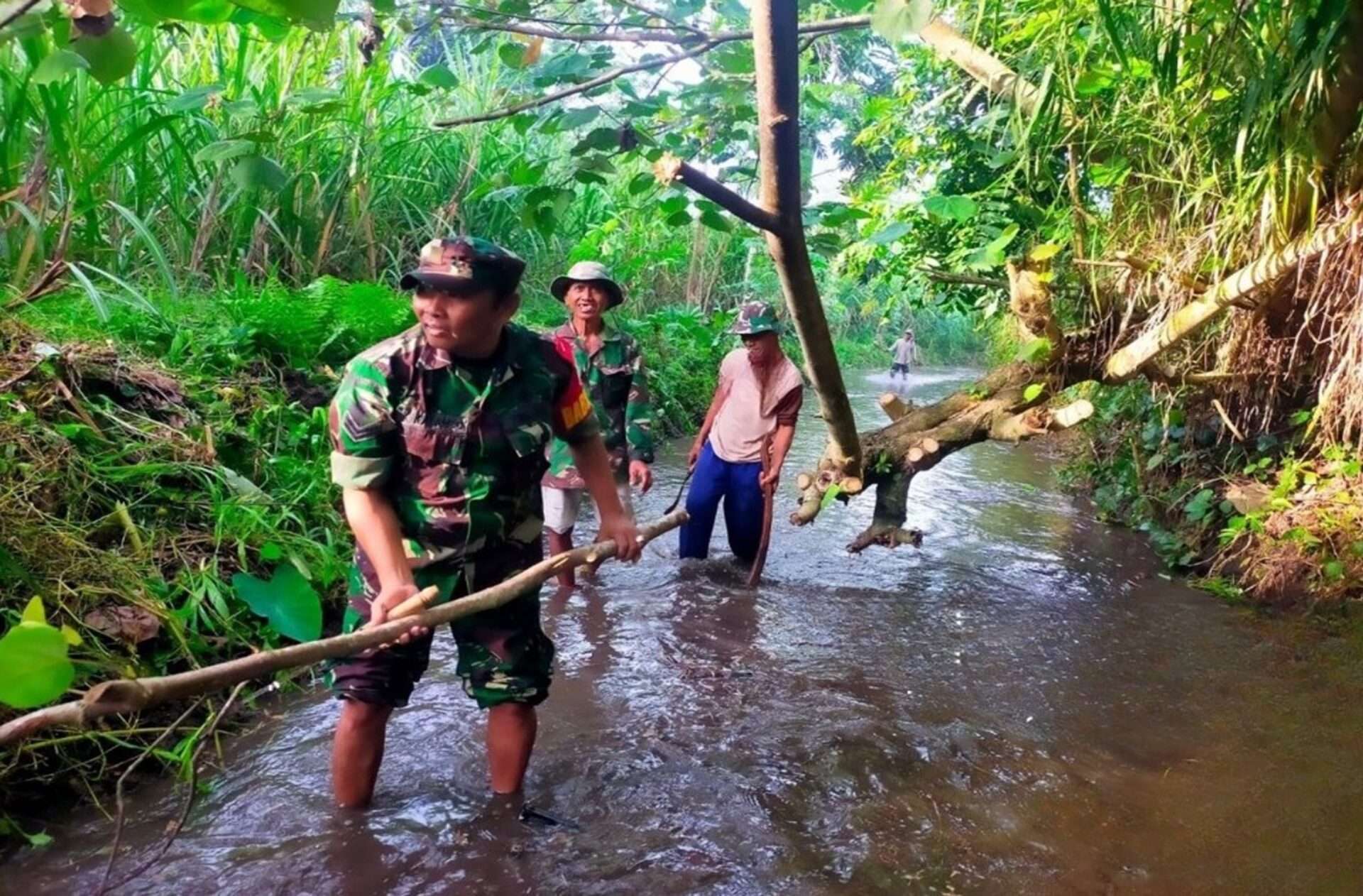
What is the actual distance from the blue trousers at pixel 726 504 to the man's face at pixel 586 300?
3.43 ft

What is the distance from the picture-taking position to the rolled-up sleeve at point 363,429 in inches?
81.7

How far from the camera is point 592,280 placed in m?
4.22

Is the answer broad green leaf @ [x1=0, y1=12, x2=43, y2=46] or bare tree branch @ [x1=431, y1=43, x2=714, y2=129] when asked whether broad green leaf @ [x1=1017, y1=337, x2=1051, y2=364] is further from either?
broad green leaf @ [x1=0, y1=12, x2=43, y2=46]

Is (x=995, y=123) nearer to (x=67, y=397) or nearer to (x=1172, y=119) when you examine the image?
(x=1172, y=119)

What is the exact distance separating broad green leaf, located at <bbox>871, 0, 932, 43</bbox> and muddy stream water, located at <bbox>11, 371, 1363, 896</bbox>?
1.83 metres

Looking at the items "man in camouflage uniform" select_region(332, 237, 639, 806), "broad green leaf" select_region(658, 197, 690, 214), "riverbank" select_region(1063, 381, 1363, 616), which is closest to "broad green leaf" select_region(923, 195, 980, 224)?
"broad green leaf" select_region(658, 197, 690, 214)

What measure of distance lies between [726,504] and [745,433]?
1.36ft

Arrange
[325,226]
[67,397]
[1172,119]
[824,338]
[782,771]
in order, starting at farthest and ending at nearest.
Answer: [325,226] → [1172,119] → [67,397] → [782,771] → [824,338]

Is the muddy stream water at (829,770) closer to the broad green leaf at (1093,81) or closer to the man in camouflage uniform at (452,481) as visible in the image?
the man in camouflage uniform at (452,481)

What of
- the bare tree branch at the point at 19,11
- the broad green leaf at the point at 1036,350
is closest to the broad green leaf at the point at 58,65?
the bare tree branch at the point at 19,11

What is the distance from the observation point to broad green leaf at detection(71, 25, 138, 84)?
1.08 meters

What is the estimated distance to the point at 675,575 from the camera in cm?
475

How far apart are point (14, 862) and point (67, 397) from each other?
1701 millimetres

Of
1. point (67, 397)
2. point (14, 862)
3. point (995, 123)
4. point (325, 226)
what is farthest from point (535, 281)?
point (14, 862)
